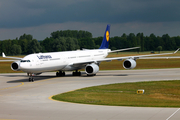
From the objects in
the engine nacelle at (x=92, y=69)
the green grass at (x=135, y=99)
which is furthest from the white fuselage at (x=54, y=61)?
the green grass at (x=135, y=99)

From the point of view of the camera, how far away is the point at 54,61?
1628 inches

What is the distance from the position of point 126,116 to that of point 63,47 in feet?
586

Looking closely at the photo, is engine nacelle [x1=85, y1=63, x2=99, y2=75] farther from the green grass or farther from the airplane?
the green grass

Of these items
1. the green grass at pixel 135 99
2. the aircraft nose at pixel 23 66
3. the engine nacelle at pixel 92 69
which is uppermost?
the aircraft nose at pixel 23 66

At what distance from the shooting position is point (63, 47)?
193625 mm

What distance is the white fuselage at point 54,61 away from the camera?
37406 millimetres

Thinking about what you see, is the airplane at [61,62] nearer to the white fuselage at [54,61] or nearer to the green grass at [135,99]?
the white fuselage at [54,61]

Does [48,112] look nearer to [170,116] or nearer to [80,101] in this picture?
[80,101]

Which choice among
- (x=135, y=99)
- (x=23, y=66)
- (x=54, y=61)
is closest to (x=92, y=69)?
(x=54, y=61)

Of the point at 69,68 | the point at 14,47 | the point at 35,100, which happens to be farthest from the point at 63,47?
the point at 35,100

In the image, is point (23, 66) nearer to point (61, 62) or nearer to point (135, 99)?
point (61, 62)

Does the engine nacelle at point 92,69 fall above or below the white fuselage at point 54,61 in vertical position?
below

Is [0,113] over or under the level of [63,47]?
under

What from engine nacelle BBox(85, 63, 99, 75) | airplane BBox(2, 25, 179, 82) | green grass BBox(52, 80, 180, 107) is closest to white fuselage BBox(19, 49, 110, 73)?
airplane BBox(2, 25, 179, 82)
